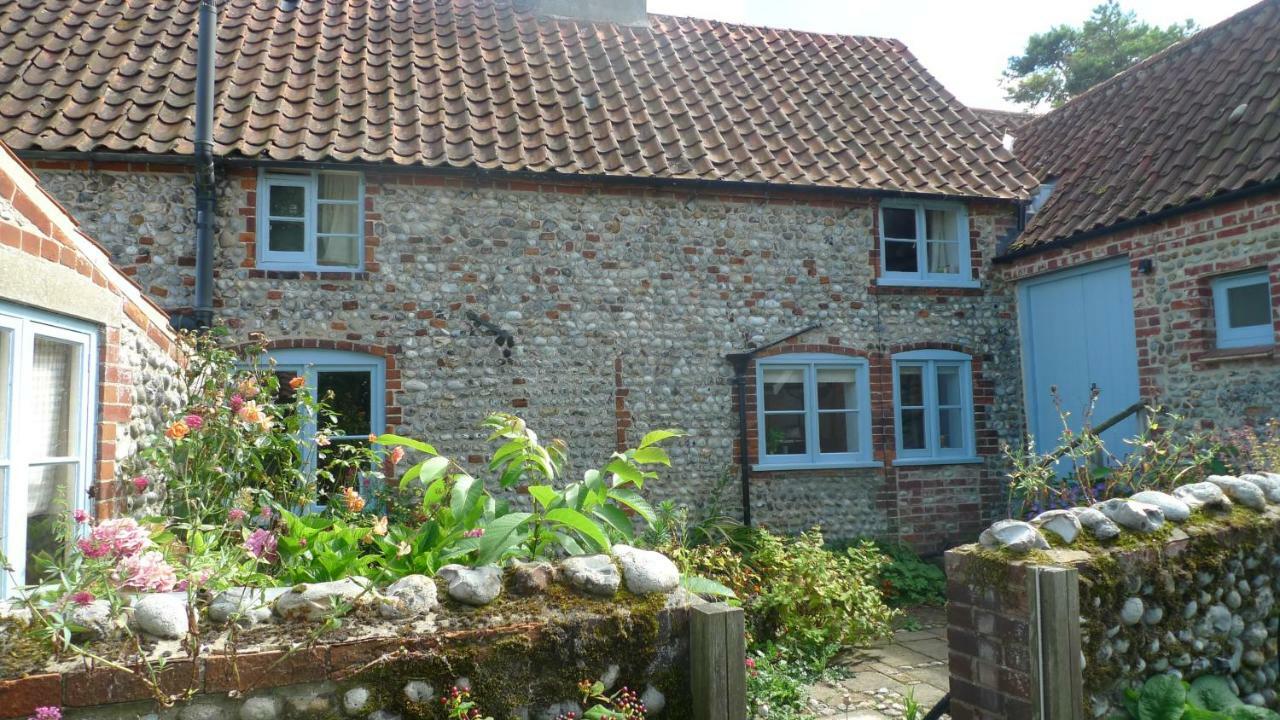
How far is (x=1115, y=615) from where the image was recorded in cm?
381

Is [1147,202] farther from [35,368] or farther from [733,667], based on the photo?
[35,368]

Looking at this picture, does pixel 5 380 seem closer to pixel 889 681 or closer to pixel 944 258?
pixel 889 681

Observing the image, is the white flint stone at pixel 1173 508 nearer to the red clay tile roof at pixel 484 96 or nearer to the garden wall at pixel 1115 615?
the garden wall at pixel 1115 615

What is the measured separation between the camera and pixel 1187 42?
11.0m

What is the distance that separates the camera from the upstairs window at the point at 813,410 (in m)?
9.91

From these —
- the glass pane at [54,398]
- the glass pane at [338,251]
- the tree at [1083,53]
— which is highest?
the tree at [1083,53]

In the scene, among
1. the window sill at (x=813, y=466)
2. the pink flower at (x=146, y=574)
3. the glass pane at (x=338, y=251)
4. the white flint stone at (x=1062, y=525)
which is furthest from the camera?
the window sill at (x=813, y=466)

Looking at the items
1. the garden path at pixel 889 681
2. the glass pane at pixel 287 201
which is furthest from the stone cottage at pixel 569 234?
the garden path at pixel 889 681

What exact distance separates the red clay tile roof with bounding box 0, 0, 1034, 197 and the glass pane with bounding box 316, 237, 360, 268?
2.98 ft

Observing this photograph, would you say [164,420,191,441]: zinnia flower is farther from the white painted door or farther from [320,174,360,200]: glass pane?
the white painted door

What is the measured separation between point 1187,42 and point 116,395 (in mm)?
12489

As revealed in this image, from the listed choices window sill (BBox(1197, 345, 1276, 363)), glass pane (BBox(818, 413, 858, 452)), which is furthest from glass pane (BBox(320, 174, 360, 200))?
window sill (BBox(1197, 345, 1276, 363))

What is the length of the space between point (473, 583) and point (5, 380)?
2.23 metres

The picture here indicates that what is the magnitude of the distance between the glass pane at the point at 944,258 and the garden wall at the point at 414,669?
8239 millimetres
